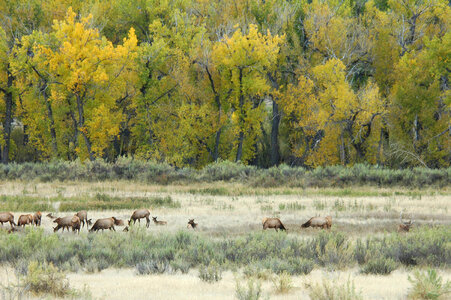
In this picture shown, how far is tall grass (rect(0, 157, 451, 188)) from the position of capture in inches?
1256

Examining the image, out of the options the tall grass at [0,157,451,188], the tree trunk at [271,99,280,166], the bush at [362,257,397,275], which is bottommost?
the bush at [362,257,397,275]

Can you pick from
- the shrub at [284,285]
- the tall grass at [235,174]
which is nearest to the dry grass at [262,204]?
the tall grass at [235,174]

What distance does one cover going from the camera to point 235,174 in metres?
35.1

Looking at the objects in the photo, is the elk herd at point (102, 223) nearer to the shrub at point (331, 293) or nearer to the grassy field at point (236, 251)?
the grassy field at point (236, 251)

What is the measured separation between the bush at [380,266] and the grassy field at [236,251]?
0.02 m

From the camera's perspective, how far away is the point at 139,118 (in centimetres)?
4966

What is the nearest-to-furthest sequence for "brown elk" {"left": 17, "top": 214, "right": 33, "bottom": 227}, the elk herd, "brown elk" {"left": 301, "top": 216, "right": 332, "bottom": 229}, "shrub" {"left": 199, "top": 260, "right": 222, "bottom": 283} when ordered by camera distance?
"shrub" {"left": 199, "top": 260, "right": 222, "bottom": 283} → the elk herd → "brown elk" {"left": 301, "top": 216, "right": 332, "bottom": 229} → "brown elk" {"left": 17, "top": 214, "right": 33, "bottom": 227}

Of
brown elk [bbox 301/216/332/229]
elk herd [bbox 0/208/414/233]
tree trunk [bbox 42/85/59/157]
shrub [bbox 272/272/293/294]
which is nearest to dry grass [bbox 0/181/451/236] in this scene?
brown elk [bbox 301/216/332/229]

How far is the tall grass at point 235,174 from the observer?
31.9 meters

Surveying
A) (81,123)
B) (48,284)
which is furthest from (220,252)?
(81,123)

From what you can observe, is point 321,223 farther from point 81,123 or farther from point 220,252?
point 81,123

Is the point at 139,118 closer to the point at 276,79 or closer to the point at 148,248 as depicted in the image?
the point at 276,79

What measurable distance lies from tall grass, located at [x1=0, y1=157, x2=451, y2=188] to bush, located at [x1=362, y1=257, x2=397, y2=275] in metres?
19.8

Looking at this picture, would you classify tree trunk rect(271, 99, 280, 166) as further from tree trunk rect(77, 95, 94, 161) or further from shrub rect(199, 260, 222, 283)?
shrub rect(199, 260, 222, 283)
